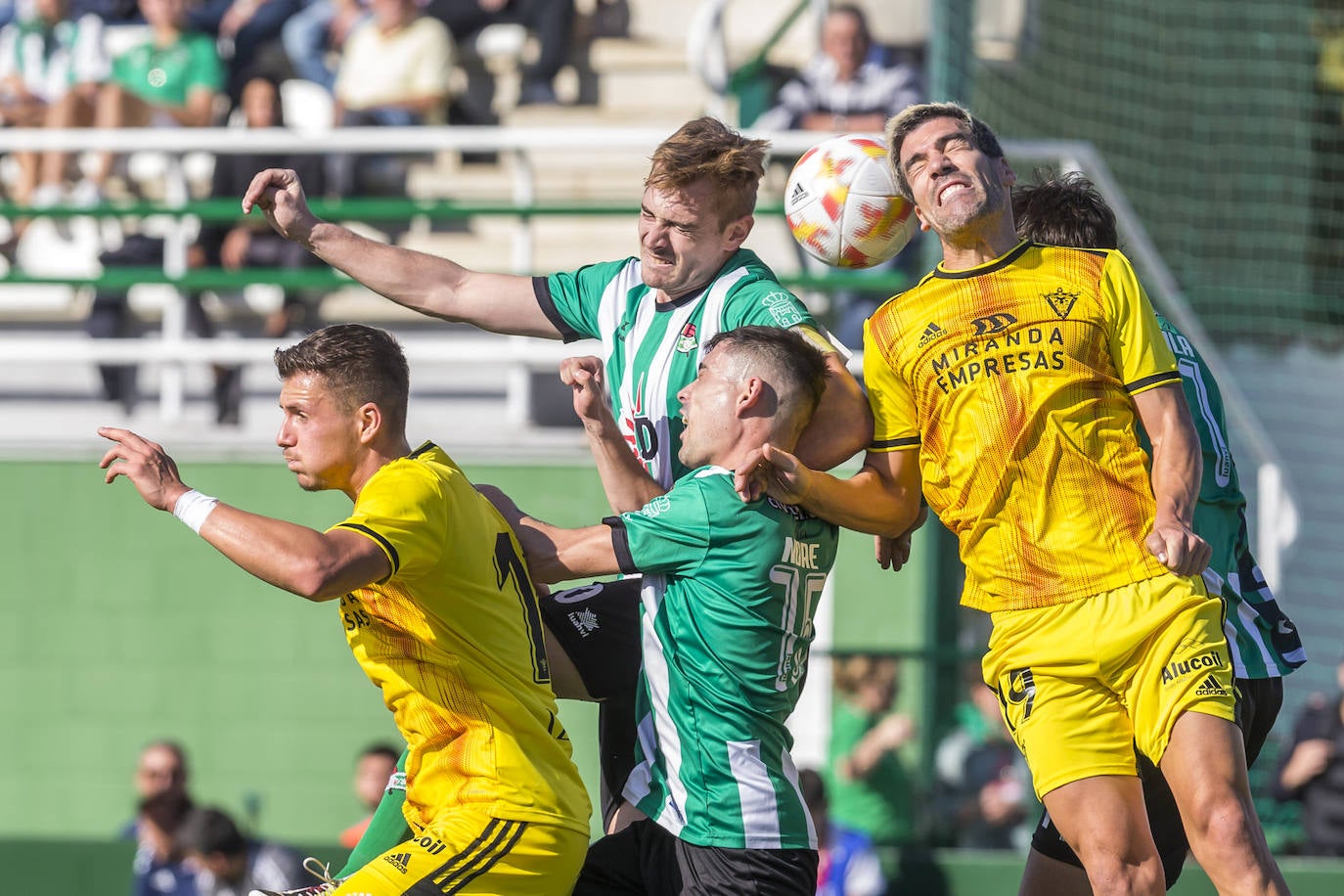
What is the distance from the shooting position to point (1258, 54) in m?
13.2

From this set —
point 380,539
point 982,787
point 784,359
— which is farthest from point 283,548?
point 982,787

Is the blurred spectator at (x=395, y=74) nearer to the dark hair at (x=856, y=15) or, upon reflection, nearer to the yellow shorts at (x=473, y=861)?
the dark hair at (x=856, y=15)

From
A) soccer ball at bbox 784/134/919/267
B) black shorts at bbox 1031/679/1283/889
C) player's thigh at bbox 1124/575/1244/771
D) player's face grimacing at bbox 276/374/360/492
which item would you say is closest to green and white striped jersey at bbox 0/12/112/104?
soccer ball at bbox 784/134/919/267

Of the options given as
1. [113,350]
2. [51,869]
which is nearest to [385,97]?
[113,350]

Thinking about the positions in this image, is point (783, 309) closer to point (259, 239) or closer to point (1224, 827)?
point (1224, 827)

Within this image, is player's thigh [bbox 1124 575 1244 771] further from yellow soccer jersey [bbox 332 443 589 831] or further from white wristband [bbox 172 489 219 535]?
white wristband [bbox 172 489 219 535]

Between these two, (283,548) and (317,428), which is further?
(317,428)

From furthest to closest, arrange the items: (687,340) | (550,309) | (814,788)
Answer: (814,788) → (550,309) → (687,340)

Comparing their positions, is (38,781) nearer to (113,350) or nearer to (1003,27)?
(113,350)

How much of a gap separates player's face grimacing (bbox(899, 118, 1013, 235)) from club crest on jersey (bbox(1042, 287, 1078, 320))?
0.27 metres

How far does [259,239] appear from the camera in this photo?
1054 centimetres

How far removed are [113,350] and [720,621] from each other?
6412mm

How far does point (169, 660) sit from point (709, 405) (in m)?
6.22

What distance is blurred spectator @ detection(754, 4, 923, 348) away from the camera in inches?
383
